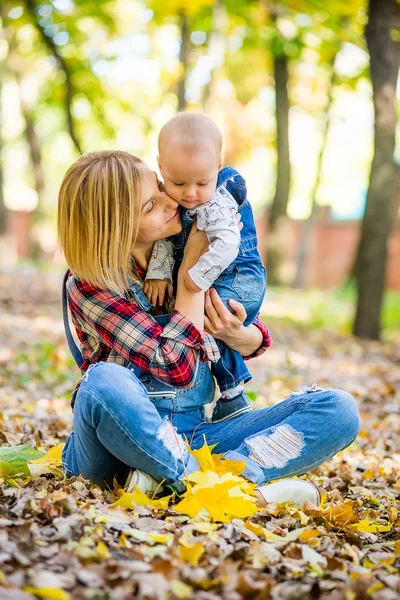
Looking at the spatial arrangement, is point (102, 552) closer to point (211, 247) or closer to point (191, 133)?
point (211, 247)

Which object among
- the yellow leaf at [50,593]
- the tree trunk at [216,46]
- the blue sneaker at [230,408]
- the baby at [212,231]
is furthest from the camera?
the tree trunk at [216,46]

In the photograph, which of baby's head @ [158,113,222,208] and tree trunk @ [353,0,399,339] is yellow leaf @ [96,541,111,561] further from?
tree trunk @ [353,0,399,339]

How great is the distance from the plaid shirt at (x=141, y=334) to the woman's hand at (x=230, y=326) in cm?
17

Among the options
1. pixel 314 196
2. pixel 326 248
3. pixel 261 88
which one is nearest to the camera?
pixel 314 196

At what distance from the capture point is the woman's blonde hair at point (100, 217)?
106 inches

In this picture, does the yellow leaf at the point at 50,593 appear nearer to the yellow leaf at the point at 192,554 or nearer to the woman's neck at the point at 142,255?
the yellow leaf at the point at 192,554

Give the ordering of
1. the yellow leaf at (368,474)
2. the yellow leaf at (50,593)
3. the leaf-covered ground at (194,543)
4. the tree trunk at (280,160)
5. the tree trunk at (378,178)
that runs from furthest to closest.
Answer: the tree trunk at (280,160) → the tree trunk at (378,178) → the yellow leaf at (368,474) → the leaf-covered ground at (194,543) → the yellow leaf at (50,593)

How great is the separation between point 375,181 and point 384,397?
392 cm

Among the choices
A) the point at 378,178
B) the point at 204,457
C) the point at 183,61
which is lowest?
the point at 204,457

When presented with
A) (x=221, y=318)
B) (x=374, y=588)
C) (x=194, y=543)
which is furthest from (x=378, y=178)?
(x=374, y=588)

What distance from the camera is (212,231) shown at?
288cm

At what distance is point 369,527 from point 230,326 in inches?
36.9

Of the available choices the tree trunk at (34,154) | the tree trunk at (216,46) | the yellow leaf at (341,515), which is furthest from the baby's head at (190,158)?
the tree trunk at (34,154)

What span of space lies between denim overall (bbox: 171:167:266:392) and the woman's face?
0.14m
